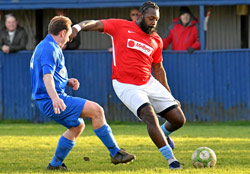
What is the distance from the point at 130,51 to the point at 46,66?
5.50 feet

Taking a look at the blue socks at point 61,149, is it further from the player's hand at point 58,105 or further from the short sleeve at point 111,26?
the short sleeve at point 111,26

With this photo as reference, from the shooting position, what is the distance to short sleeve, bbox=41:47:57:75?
7841 millimetres

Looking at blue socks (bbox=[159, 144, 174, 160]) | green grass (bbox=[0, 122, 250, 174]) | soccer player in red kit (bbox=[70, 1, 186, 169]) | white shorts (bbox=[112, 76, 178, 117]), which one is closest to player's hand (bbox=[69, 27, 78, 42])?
soccer player in red kit (bbox=[70, 1, 186, 169])

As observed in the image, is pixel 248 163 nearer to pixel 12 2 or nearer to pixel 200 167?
pixel 200 167

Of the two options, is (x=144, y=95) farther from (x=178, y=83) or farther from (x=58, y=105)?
(x=178, y=83)

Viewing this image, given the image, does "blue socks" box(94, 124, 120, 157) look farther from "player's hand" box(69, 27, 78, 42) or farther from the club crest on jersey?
the club crest on jersey

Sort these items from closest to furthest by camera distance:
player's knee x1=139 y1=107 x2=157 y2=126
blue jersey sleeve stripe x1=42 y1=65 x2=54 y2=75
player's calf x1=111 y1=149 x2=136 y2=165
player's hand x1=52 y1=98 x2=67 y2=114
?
player's hand x1=52 y1=98 x2=67 y2=114, blue jersey sleeve stripe x1=42 y1=65 x2=54 y2=75, player's knee x1=139 y1=107 x2=157 y2=126, player's calf x1=111 y1=149 x2=136 y2=165

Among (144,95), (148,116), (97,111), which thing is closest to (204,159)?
(148,116)

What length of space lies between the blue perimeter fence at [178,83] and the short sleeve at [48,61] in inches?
345

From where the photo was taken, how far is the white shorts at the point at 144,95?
8719 mm

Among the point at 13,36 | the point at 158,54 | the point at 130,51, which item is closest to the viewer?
the point at 130,51

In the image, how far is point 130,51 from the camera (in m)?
9.16

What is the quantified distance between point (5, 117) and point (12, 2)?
3.13m

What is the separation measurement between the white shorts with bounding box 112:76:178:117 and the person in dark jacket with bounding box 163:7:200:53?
23.7 ft
